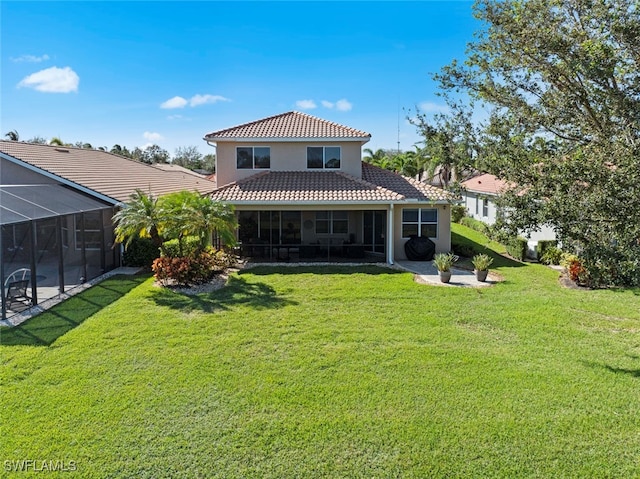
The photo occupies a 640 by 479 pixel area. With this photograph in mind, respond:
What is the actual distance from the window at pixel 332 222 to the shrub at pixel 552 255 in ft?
32.7

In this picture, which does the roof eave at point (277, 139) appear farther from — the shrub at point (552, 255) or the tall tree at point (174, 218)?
the shrub at point (552, 255)

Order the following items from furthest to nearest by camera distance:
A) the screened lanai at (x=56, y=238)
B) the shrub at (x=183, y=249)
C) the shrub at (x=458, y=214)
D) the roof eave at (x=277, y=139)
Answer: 1. the shrub at (x=458, y=214)
2. the roof eave at (x=277, y=139)
3. the shrub at (x=183, y=249)
4. the screened lanai at (x=56, y=238)

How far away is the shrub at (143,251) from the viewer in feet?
61.1

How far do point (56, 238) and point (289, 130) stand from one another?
12.3m

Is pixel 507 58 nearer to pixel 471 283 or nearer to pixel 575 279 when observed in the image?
pixel 471 283

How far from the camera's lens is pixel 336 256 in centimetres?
2158

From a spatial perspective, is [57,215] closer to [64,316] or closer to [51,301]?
[51,301]

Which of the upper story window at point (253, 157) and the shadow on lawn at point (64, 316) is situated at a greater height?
the upper story window at point (253, 157)

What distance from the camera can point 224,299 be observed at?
1373 centimetres

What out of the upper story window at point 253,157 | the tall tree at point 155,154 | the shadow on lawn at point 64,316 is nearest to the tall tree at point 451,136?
the shadow on lawn at point 64,316

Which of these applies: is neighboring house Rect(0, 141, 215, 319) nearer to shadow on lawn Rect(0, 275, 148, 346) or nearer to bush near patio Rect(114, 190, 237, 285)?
shadow on lawn Rect(0, 275, 148, 346)

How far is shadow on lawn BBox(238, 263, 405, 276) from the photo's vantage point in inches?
701

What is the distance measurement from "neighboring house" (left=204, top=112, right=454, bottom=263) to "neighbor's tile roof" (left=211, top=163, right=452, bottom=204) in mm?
47

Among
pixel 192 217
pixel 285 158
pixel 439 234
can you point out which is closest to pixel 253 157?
pixel 285 158
